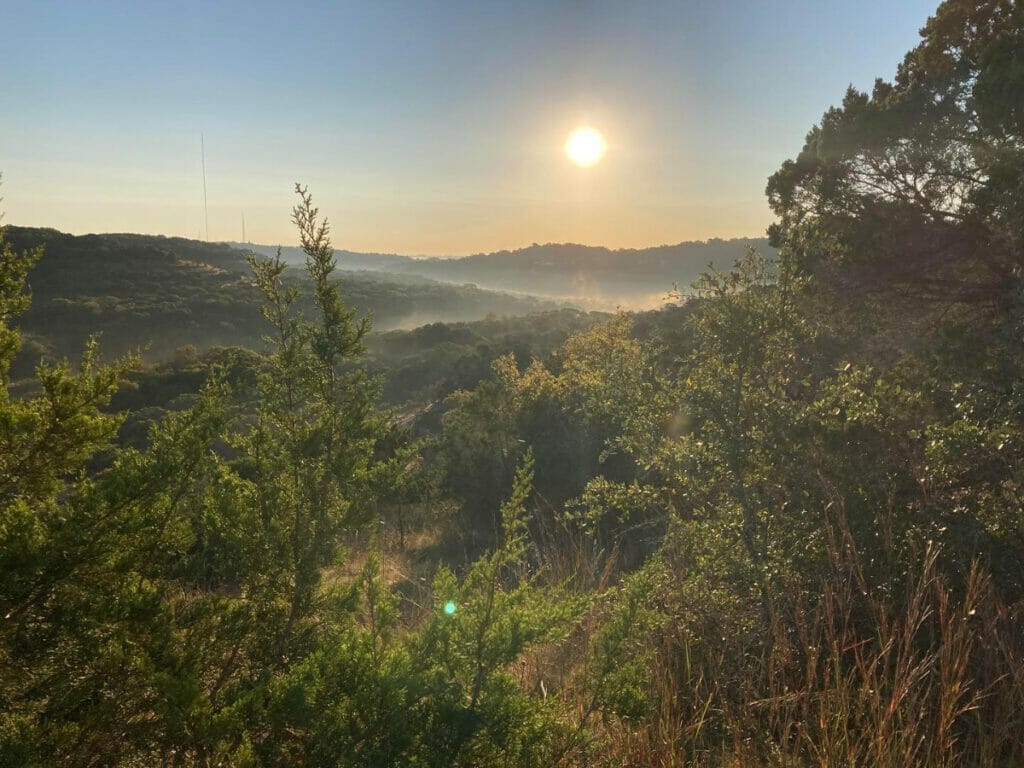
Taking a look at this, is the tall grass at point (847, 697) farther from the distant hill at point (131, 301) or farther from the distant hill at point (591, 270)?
the distant hill at point (591, 270)

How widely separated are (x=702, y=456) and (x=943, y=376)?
3.39 m

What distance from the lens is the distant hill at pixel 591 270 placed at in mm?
109688

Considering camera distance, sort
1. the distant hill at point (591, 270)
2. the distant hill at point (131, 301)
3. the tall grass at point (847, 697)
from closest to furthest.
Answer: the tall grass at point (847, 697)
the distant hill at point (131, 301)
the distant hill at point (591, 270)

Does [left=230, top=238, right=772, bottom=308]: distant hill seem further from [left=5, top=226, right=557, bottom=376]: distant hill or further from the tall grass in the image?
the tall grass

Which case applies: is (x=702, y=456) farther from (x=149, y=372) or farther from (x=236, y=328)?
(x=236, y=328)

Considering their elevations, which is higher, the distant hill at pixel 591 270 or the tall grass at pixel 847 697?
the distant hill at pixel 591 270

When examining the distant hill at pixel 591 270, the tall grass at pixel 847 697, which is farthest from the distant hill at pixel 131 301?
the distant hill at pixel 591 270

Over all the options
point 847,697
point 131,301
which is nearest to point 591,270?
point 131,301

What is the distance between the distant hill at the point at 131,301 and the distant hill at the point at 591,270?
39.4m

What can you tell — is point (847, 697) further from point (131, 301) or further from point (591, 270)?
point (591, 270)

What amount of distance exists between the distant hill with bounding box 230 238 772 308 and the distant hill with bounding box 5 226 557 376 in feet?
129

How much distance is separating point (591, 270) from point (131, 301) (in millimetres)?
102565

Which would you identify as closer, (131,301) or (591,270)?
(131,301)

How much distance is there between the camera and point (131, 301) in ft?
131
